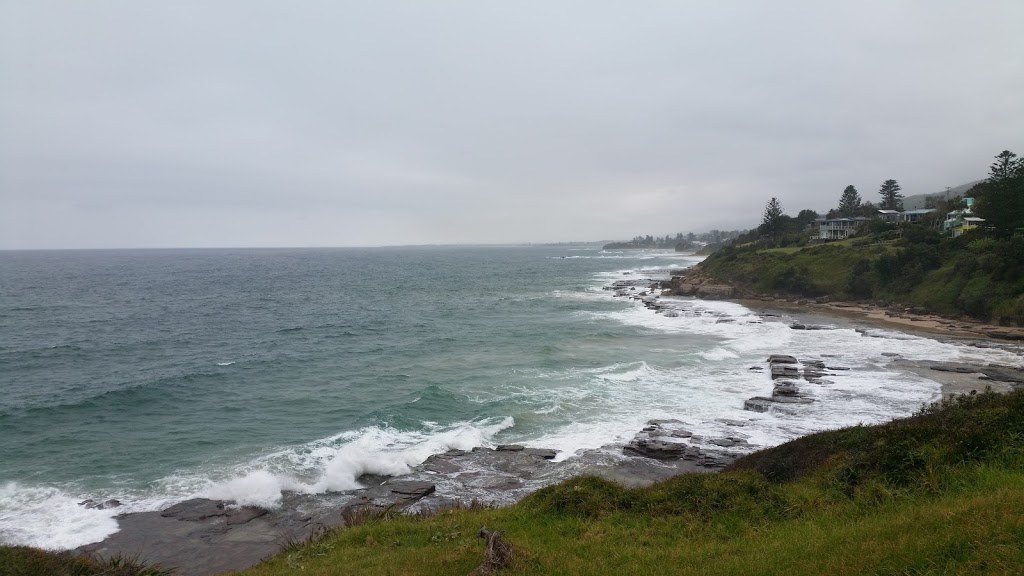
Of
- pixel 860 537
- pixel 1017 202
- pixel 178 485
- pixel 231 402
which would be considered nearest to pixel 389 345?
pixel 231 402

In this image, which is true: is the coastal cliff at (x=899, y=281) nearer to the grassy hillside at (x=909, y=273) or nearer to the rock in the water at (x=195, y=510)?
the grassy hillside at (x=909, y=273)

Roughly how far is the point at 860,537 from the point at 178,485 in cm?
2096

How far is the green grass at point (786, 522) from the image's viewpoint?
792 cm

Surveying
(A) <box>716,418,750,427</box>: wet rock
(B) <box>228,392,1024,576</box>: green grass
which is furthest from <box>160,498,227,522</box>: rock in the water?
(A) <box>716,418,750,427</box>: wet rock

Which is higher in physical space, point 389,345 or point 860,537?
point 860,537

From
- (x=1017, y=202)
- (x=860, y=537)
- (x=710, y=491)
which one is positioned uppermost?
(x=1017, y=202)

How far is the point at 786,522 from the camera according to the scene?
11.0 metres

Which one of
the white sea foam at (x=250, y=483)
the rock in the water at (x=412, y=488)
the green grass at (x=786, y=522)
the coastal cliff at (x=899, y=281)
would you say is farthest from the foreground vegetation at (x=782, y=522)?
the coastal cliff at (x=899, y=281)

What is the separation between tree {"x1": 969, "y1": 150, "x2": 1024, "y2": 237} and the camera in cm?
5794

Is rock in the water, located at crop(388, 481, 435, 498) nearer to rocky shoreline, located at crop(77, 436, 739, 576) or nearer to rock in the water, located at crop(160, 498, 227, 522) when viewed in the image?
rocky shoreline, located at crop(77, 436, 739, 576)

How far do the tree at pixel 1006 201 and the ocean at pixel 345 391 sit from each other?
25403mm

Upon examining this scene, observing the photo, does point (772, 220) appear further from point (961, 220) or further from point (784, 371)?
point (784, 371)

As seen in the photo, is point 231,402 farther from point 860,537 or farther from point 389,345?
point 860,537

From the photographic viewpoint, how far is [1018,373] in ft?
99.1
